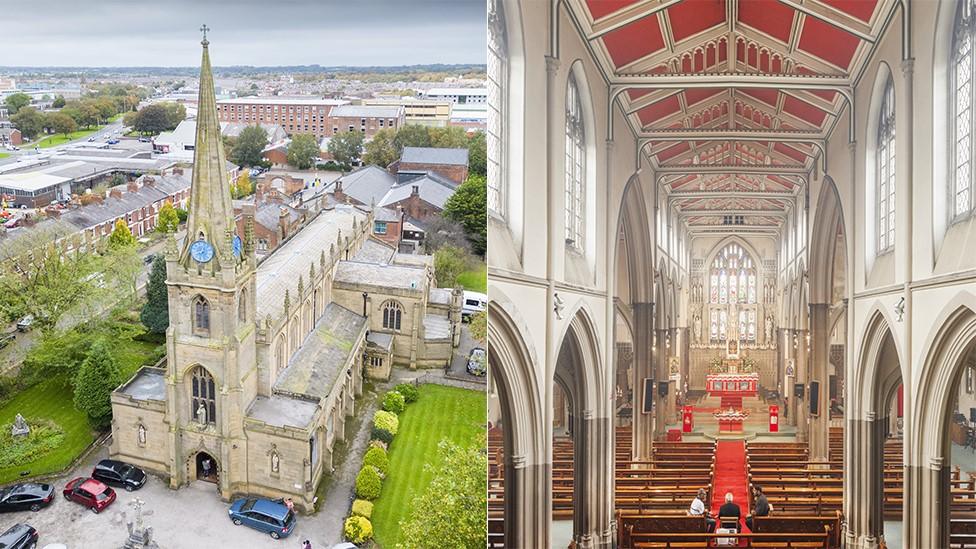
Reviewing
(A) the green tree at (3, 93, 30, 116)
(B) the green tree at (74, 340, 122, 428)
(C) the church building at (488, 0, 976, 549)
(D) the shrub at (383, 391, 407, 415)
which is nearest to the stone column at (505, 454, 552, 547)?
(C) the church building at (488, 0, 976, 549)

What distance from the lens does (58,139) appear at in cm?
543

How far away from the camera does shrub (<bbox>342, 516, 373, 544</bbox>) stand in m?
5.22

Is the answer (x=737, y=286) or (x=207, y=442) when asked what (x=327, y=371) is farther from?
(x=737, y=286)

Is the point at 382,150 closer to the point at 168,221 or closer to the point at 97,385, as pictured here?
the point at 168,221

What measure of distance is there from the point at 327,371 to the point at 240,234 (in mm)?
1087

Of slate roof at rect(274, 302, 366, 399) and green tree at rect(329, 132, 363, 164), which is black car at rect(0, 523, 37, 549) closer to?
slate roof at rect(274, 302, 366, 399)

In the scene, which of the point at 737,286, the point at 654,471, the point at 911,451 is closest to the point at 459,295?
the point at 654,471

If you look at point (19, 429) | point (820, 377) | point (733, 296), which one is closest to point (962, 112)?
point (733, 296)

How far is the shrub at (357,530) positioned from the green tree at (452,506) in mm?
215

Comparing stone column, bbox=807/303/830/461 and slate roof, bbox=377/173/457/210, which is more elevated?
slate roof, bbox=377/173/457/210

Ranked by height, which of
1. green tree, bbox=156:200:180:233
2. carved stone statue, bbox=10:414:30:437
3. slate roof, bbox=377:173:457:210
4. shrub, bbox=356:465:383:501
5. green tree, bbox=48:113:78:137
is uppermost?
green tree, bbox=48:113:78:137

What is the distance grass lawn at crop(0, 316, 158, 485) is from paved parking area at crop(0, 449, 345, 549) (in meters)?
0.13

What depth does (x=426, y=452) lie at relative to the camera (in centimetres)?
550

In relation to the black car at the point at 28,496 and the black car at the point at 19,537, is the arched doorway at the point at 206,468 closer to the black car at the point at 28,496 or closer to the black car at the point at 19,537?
the black car at the point at 28,496
